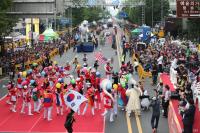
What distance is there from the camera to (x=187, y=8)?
36094mm

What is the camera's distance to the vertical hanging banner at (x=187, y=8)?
35781 millimetres

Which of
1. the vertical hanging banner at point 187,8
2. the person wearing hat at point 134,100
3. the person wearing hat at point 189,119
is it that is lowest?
the person wearing hat at point 134,100

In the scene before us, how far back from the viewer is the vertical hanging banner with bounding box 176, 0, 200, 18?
3578 cm

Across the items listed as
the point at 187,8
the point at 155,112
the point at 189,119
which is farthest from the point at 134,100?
the point at 187,8

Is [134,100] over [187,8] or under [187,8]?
under

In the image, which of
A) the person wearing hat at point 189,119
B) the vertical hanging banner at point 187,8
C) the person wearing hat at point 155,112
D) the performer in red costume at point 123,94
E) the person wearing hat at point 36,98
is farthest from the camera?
the vertical hanging banner at point 187,8

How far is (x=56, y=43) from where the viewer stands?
65.2m

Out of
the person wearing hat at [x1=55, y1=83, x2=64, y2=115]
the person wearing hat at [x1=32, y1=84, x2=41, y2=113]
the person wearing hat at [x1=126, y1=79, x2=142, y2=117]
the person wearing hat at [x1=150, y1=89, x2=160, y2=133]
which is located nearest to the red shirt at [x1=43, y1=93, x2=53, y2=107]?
the person wearing hat at [x1=55, y1=83, x2=64, y2=115]

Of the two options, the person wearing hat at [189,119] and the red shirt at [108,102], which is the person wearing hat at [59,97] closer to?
the red shirt at [108,102]

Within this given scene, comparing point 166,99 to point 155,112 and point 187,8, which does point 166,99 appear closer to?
point 155,112

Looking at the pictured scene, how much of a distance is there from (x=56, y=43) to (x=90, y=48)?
5464 millimetres

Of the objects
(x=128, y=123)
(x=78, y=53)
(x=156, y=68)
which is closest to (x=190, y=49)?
(x=156, y=68)

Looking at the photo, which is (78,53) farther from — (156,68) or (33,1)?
(156,68)

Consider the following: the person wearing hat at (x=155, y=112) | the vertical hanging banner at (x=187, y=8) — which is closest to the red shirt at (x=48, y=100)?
the person wearing hat at (x=155, y=112)
